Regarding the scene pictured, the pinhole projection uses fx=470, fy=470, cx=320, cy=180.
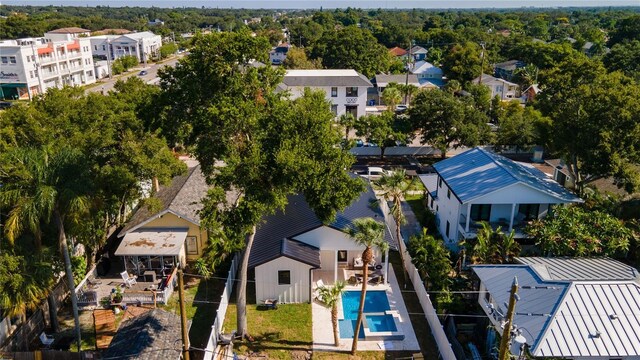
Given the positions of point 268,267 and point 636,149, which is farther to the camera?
point 636,149

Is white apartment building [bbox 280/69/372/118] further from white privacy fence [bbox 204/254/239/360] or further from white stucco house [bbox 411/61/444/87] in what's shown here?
white privacy fence [bbox 204/254/239/360]

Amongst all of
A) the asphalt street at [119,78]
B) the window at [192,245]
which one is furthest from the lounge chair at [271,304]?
the asphalt street at [119,78]

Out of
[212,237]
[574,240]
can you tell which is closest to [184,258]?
[212,237]

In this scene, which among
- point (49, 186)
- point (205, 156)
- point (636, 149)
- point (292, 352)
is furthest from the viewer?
point (636, 149)

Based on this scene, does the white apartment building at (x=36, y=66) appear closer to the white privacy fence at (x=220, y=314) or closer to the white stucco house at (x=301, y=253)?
the white stucco house at (x=301, y=253)

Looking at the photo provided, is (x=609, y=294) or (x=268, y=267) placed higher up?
(x=609, y=294)

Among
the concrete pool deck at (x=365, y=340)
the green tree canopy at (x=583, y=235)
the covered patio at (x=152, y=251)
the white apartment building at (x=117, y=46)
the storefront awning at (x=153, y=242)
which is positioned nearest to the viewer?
the concrete pool deck at (x=365, y=340)

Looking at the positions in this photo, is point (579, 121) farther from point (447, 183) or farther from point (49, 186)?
point (49, 186)

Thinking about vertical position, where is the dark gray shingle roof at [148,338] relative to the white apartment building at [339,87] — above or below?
below
